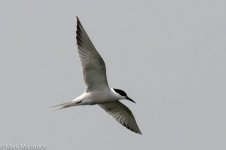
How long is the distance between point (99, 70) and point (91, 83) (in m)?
0.43

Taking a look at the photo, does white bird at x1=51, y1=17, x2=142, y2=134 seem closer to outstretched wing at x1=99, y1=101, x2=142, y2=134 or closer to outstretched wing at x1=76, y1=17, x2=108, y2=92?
outstretched wing at x1=76, y1=17, x2=108, y2=92

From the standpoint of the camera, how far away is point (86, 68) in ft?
44.4

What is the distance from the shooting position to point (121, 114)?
15.2 m

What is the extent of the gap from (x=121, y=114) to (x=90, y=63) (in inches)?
84.8

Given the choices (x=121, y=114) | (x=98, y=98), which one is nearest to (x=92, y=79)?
(x=98, y=98)

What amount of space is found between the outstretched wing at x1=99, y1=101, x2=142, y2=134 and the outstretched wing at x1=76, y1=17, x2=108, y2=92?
1.31m

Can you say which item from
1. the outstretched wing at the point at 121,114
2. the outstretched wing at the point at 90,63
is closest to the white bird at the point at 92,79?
the outstretched wing at the point at 90,63

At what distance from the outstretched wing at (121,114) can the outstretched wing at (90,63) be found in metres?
1.31

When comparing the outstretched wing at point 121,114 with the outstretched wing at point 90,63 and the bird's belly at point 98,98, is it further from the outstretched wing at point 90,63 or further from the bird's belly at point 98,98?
the outstretched wing at point 90,63

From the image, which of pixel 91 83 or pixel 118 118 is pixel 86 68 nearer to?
pixel 91 83

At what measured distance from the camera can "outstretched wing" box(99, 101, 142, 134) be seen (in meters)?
15.0

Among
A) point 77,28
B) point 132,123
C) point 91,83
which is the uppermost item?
point 77,28

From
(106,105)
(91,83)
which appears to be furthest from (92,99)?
(106,105)

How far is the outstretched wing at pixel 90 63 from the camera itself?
1297cm
